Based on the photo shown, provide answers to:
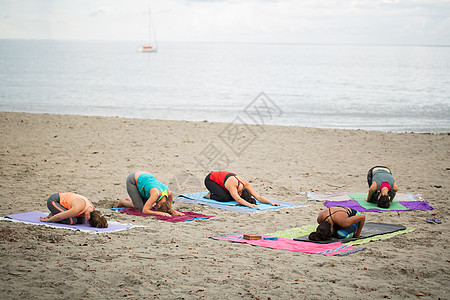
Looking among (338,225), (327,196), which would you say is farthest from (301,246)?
(327,196)

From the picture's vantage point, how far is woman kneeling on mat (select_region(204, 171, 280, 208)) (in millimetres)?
8680

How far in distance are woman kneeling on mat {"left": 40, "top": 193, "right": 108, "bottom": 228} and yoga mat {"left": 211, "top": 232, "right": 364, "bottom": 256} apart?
1689 millimetres

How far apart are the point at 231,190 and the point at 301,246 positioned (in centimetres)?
280

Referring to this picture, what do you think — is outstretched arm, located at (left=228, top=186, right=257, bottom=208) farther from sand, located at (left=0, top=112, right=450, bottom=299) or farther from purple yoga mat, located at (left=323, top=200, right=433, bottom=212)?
purple yoga mat, located at (left=323, top=200, right=433, bottom=212)

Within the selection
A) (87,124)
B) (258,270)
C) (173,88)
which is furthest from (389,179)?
(173,88)

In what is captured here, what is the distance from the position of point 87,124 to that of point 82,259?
13200 mm

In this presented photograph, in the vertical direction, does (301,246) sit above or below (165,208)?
below

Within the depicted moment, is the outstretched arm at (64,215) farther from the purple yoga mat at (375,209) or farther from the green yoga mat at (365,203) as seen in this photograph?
the green yoga mat at (365,203)

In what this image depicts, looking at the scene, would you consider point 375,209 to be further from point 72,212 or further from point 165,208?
point 72,212

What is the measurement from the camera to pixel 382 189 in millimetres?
8688

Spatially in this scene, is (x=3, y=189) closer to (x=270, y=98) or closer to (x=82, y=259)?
(x=82, y=259)

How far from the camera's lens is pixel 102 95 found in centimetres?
3984

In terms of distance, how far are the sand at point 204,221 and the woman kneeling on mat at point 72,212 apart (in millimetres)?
341

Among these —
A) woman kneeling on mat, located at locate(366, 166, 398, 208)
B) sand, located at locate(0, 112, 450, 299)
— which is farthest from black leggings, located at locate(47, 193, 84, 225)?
woman kneeling on mat, located at locate(366, 166, 398, 208)
